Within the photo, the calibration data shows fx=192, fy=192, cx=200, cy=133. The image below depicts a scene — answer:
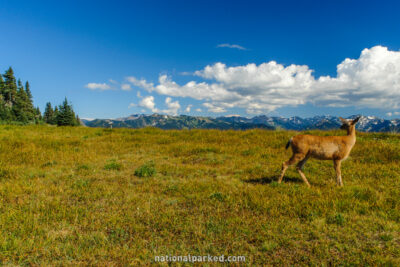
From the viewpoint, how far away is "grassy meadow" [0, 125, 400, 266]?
3840 millimetres

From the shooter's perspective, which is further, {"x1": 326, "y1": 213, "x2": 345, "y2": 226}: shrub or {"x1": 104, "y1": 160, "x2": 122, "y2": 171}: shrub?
{"x1": 104, "y1": 160, "x2": 122, "y2": 171}: shrub

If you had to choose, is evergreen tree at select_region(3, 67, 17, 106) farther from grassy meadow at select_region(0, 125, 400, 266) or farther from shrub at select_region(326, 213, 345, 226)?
shrub at select_region(326, 213, 345, 226)

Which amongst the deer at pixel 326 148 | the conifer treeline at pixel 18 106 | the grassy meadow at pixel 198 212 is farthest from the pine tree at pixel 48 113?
the deer at pixel 326 148

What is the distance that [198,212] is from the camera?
17.7ft

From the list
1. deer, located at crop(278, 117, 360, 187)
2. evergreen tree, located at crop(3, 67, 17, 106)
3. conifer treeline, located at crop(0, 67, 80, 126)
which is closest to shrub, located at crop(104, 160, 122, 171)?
deer, located at crop(278, 117, 360, 187)

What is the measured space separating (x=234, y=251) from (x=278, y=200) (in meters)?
2.63

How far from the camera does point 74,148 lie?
1300 cm

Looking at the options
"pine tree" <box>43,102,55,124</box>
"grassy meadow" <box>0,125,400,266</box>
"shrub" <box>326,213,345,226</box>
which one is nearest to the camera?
"grassy meadow" <box>0,125,400,266</box>

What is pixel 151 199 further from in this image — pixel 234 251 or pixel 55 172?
pixel 55 172

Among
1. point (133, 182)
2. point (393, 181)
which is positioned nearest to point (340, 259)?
point (393, 181)

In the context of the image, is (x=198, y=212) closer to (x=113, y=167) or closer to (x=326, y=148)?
(x=326, y=148)

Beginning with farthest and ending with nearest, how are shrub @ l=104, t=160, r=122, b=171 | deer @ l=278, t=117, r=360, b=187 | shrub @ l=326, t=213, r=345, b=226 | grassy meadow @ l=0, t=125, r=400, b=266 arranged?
1. shrub @ l=104, t=160, r=122, b=171
2. deer @ l=278, t=117, r=360, b=187
3. shrub @ l=326, t=213, r=345, b=226
4. grassy meadow @ l=0, t=125, r=400, b=266

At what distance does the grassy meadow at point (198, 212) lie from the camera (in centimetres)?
384

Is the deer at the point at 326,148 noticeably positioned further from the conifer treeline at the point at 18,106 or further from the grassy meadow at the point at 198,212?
the conifer treeline at the point at 18,106
